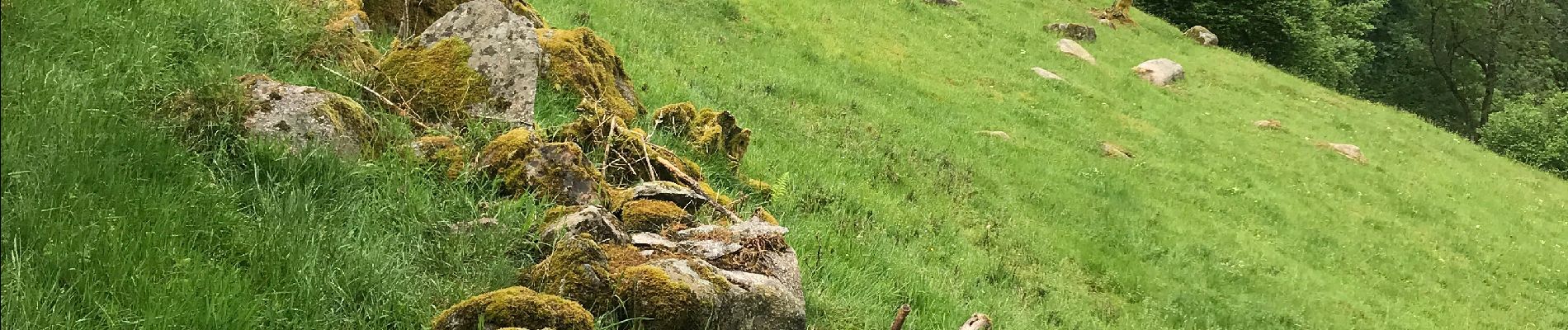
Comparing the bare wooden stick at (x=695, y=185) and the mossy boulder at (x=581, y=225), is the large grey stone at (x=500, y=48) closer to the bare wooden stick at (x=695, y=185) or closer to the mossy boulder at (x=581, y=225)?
the bare wooden stick at (x=695, y=185)

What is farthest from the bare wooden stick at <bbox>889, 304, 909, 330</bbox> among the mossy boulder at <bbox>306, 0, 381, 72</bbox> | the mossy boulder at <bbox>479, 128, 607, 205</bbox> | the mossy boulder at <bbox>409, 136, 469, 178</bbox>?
the mossy boulder at <bbox>306, 0, 381, 72</bbox>

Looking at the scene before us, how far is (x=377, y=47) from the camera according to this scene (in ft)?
24.1

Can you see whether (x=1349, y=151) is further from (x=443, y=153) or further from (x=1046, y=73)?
(x=443, y=153)

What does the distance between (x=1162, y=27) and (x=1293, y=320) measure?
26.9 m

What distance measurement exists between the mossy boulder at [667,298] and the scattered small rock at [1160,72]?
24375 mm

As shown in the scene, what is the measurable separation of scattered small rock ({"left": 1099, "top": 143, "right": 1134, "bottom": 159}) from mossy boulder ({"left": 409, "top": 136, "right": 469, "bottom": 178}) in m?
14.0

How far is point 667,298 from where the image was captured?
4254 millimetres

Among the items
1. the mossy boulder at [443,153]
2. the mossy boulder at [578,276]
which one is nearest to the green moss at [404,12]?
the mossy boulder at [443,153]

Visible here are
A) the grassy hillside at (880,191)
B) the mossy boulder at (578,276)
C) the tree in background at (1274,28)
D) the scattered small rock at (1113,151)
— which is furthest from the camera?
the tree in background at (1274,28)

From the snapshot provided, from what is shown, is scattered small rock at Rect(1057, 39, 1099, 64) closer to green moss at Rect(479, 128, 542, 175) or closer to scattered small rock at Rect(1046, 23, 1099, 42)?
scattered small rock at Rect(1046, 23, 1099, 42)

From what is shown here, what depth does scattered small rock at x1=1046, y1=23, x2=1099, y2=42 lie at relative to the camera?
29344 millimetres

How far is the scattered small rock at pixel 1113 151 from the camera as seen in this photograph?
1738 cm

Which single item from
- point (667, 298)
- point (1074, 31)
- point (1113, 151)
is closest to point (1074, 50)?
point (1074, 31)

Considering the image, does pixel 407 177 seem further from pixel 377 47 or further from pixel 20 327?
pixel 377 47
